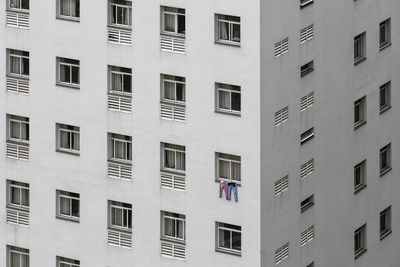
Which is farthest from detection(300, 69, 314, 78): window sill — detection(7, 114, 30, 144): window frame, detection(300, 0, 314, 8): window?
detection(7, 114, 30, 144): window frame

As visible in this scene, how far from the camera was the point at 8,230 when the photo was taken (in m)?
106

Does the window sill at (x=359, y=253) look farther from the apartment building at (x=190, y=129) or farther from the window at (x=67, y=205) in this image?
the window at (x=67, y=205)

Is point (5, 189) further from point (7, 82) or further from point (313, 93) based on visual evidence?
point (313, 93)

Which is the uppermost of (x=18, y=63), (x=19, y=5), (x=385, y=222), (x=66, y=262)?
(x=19, y=5)

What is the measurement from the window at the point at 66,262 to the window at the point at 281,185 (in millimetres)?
11240

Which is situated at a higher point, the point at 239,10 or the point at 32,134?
the point at 239,10

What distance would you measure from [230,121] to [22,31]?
1108 centimetres

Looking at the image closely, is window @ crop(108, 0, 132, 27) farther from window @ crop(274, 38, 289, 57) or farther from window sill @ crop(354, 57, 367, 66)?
window sill @ crop(354, 57, 367, 66)

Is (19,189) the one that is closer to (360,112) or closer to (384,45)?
(360,112)

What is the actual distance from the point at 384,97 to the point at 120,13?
51.6 feet

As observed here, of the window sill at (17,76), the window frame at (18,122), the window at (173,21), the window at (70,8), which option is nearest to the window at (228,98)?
the window at (173,21)

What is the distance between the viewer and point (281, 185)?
99750 millimetres

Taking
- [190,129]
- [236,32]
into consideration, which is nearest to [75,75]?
[190,129]

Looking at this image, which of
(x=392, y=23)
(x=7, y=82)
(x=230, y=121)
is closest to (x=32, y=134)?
(x=7, y=82)
